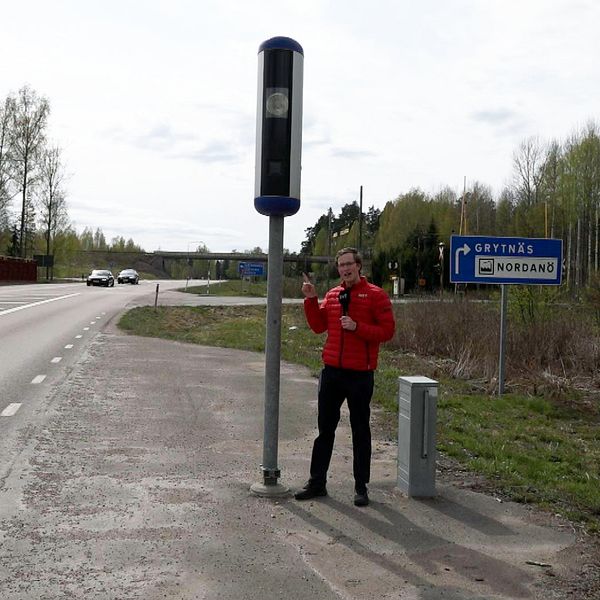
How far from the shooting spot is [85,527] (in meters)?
4.93

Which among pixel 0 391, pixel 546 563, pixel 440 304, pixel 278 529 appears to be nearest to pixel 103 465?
pixel 278 529

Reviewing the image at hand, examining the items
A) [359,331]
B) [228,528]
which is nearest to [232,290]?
[359,331]

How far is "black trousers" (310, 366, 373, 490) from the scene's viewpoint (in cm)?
567

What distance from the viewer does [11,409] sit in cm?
924

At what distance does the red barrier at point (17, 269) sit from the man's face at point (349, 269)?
58772 mm

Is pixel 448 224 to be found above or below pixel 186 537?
above

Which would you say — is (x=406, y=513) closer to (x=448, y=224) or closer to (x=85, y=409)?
(x=85, y=409)

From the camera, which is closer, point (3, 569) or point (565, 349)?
point (3, 569)

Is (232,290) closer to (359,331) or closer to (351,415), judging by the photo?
(351,415)

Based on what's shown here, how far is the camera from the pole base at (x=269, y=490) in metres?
5.74

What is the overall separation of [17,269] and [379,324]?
63.8 m

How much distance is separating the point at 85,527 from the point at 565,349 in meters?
10.9

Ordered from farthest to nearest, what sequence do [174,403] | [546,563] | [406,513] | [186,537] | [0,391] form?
1. [0,391]
2. [174,403]
3. [406,513]
4. [186,537]
5. [546,563]

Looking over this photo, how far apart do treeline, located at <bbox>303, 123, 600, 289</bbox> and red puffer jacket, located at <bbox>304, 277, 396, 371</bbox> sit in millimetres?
40537
